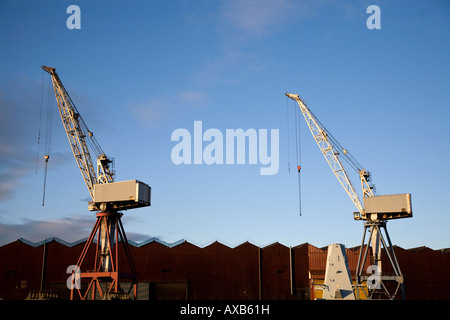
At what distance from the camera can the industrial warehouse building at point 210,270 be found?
87.3 m

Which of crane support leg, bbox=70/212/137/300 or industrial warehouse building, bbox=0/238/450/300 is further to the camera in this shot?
industrial warehouse building, bbox=0/238/450/300

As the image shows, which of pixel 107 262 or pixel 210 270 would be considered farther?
pixel 210 270

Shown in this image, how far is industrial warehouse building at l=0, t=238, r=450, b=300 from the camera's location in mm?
87312

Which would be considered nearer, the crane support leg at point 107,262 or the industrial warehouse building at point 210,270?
the crane support leg at point 107,262

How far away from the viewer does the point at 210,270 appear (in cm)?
9294

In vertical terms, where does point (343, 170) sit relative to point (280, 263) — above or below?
above
